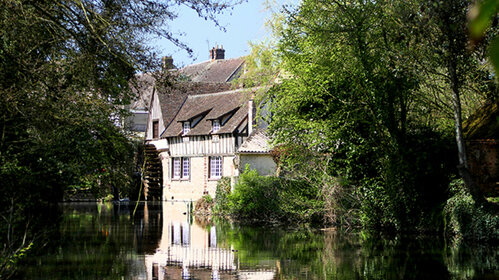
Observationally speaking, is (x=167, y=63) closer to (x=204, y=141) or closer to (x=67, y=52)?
(x=67, y=52)

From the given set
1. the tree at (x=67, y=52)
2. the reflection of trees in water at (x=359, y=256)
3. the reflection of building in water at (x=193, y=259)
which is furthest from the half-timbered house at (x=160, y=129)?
the tree at (x=67, y=52)

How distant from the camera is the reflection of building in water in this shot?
34.5ft

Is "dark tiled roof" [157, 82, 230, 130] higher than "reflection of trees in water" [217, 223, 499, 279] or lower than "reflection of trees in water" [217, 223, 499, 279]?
higher

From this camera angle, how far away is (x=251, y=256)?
1316 centimetres

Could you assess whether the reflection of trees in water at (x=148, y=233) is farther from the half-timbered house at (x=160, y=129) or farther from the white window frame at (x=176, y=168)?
the half-timbered house at (x=160, y=129)

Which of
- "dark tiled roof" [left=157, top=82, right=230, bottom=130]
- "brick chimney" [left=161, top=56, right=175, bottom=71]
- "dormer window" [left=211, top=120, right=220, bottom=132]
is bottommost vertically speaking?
"brick chimney" [left=161, top=56, right=175, bottom=71]

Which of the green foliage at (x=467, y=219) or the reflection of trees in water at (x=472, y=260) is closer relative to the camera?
the reflection of trees in water at (x=472, y=260)

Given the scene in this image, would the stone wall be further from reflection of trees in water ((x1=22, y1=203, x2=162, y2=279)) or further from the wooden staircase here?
reflection of trees in water ((x1=22, y1=203, x2=162, y2=279))

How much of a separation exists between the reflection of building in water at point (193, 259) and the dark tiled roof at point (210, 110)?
536 inches

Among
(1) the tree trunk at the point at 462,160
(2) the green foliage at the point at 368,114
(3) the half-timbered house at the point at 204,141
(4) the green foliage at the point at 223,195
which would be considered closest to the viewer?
(1) the tree trunk at the point at 462,160

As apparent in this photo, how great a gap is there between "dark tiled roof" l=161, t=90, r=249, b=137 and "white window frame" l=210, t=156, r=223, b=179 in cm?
157

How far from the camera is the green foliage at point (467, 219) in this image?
15.3 m

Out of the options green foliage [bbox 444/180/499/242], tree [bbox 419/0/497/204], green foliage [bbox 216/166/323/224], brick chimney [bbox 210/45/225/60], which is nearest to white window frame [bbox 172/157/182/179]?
green foliage [bbox 216/166/323/224]

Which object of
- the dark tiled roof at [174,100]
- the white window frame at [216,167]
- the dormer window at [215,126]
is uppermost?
the dark tiled roof at [174,100]
